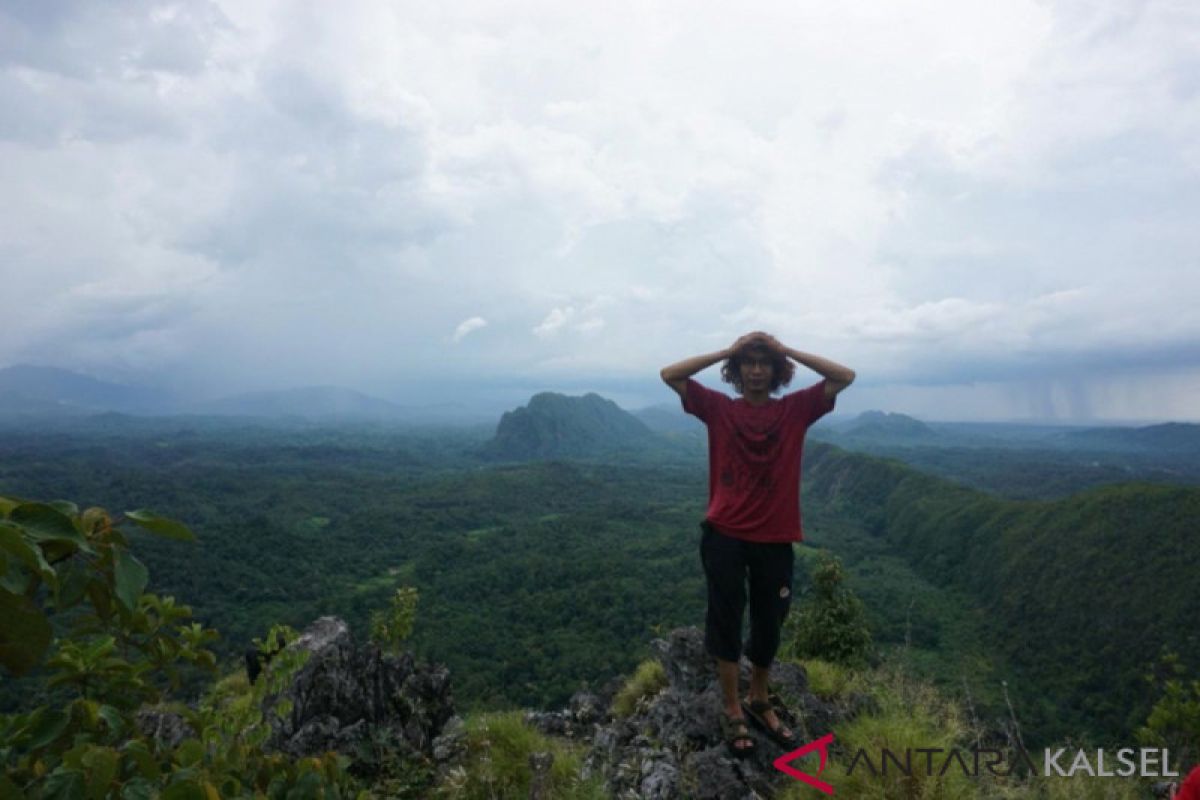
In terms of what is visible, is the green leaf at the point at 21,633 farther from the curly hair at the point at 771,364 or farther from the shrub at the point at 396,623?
the shrub at the point at 396,623

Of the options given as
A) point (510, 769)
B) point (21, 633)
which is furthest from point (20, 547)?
point (510, 769)

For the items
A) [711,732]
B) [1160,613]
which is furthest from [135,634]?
[1160,613]

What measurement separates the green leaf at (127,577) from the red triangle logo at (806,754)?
179 inches

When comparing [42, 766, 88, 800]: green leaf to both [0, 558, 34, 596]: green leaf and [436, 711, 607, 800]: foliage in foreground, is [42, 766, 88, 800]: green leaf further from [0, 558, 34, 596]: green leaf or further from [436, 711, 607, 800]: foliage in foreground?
[436, 711, 607, 800]: foliage in foreground

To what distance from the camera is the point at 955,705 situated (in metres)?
5.35

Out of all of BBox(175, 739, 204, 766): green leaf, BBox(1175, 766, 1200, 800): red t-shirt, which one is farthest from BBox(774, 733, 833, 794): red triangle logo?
BBox(175, 739, 204, 766): green leaf

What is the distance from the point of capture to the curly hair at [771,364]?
4871 millimetres

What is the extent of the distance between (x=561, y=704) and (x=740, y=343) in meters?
39.4

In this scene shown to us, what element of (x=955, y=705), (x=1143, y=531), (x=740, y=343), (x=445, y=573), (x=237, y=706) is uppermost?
(x=740, y=343)

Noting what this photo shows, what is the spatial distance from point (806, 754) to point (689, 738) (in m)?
1.08

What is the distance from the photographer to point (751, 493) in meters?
4.69

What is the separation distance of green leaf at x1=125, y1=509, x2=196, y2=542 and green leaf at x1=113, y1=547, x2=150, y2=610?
65 mm

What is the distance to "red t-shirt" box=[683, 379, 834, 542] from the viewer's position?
15.3 feet

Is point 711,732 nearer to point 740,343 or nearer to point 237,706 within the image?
point 740,343
